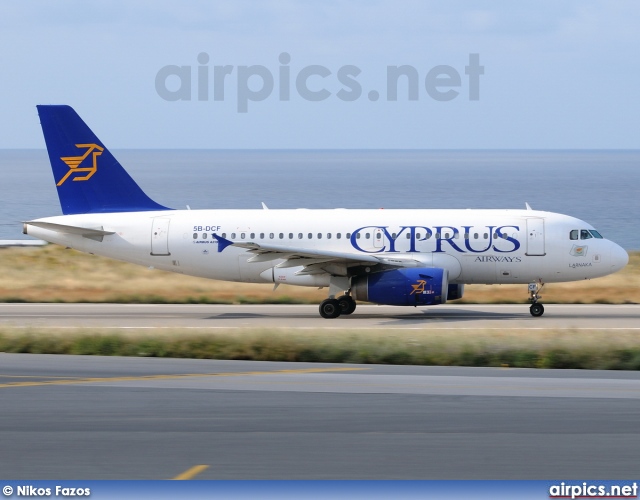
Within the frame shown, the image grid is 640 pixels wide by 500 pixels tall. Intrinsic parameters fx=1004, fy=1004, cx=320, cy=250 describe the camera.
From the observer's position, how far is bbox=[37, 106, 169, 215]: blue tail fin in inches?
1179

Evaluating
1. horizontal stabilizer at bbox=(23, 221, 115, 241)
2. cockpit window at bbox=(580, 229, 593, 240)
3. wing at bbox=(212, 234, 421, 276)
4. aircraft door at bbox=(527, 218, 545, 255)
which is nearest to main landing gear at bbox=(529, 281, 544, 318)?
aircraft door at bbox=(527, 218, 545, 255)

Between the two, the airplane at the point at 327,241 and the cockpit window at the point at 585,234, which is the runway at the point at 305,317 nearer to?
the airplane at the point at 327,241

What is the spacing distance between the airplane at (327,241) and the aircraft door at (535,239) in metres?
0.03

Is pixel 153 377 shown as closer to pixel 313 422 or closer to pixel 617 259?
pixel 313 422

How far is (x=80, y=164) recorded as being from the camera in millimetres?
29953

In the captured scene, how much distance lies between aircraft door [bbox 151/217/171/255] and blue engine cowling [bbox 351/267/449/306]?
20.2ft

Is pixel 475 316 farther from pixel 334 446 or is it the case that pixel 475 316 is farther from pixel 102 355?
pixel 334 446

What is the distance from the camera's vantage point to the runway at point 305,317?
26.1 m

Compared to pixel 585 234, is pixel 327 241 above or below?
below

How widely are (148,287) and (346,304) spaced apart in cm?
1141

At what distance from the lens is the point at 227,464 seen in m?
10.9

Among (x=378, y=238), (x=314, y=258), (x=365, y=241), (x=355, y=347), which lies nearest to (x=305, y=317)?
(x=314, y=258)

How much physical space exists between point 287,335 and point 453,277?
8815mm

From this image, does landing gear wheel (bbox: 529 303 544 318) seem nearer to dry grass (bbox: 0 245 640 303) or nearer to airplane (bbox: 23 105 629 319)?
airplane (bbox: 23 105 629 319)
